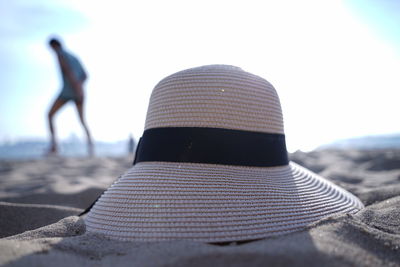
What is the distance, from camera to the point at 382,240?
97 cm

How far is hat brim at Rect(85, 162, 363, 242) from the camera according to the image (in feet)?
3.31

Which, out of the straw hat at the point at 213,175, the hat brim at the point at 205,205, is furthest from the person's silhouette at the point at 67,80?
the hat brim at the point at 205,205

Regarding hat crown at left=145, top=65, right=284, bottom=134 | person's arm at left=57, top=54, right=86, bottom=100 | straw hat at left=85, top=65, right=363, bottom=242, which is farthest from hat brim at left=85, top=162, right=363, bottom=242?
person's arm at left=57, top=54, right=86, bottom=100

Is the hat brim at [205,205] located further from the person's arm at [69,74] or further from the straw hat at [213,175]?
the person's arm at [69,74]

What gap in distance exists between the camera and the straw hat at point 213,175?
1.03 metres

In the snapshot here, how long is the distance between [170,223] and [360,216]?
834 millimetres

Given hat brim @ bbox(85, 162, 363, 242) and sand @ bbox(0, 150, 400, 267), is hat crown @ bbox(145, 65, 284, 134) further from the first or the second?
sand @ bbox(0, 150, 400, 267)

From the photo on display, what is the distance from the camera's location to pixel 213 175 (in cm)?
118

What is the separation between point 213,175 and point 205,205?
0.15m

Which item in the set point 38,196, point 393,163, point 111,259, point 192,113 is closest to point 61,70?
point 38,196

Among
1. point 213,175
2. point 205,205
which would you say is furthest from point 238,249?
point 213,175

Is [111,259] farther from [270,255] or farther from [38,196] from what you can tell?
[38,196]

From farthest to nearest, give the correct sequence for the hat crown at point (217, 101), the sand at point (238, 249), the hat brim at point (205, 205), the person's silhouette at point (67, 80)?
the person's silhouette at point (67, 80), the hat crown at point (217, 101), the hat brim at point (205, 205), the sand at point (238, 249)

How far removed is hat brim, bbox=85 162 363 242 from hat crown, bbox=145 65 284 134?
0.20 metres
